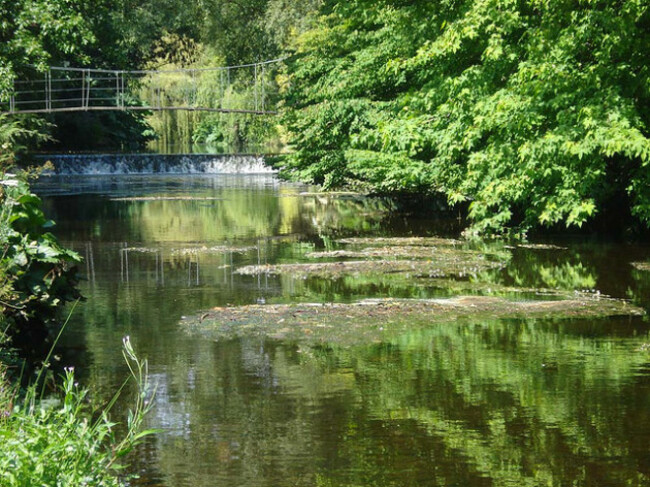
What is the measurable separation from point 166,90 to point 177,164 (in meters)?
16.9

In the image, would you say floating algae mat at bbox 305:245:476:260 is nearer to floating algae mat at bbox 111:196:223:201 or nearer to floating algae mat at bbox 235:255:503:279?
floating algae mat at bbox 235:255:503:279

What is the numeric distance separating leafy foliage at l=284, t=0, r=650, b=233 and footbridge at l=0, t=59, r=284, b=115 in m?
18.9

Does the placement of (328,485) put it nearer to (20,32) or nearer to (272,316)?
(272,316)

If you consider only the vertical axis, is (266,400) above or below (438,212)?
below

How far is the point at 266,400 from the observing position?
867 centimetres

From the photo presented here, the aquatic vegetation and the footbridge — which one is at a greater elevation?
the footbridge

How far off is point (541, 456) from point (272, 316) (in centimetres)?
572

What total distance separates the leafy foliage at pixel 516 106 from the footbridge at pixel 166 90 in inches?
746

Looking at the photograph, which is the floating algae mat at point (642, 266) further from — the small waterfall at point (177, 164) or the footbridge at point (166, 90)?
the small waterfall at point (177, 164)

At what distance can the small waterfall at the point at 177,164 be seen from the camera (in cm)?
4991

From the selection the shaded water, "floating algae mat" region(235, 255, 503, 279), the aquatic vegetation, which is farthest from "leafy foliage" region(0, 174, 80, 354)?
the aquatic vegetation

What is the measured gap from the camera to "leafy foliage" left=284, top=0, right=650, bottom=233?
1753 centimetres

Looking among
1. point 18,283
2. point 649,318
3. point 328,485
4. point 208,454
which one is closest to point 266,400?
point 208,454

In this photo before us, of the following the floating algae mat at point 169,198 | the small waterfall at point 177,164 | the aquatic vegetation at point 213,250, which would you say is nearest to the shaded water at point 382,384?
the aquatic vegetation at point 213,250
